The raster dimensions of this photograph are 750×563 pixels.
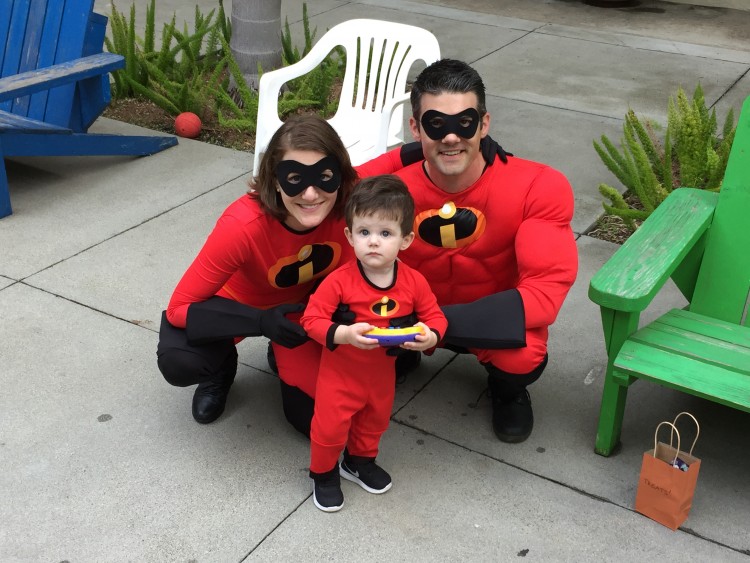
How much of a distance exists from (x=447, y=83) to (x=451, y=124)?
0.47 ft

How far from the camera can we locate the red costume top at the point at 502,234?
3086mm

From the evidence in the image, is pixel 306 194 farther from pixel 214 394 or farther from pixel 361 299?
pixel 214 394

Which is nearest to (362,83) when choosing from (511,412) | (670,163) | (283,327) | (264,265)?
(670,163)

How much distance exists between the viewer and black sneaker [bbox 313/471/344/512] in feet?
9.72

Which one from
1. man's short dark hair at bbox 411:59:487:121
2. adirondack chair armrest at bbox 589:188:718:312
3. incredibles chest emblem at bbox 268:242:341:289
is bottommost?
incredibles chest emblem at bbox 268:242:341:289

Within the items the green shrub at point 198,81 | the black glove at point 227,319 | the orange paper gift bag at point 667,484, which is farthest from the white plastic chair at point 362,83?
the orange paper gift bag at point 667,484

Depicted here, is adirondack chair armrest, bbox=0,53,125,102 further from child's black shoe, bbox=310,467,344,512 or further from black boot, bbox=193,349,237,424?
child's black shoe, bbox=310,467,344,512

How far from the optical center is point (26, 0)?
218 inches

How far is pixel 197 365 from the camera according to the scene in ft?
10.5

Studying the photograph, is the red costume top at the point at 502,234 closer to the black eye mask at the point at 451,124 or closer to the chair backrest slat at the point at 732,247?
the black eye mask at the point at 451,124

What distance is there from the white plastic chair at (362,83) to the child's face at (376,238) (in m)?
1.99

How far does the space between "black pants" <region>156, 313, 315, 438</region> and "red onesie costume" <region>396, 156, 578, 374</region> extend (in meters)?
0.62

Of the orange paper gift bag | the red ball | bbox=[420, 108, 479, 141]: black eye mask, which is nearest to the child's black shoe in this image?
the orange paper gift bag

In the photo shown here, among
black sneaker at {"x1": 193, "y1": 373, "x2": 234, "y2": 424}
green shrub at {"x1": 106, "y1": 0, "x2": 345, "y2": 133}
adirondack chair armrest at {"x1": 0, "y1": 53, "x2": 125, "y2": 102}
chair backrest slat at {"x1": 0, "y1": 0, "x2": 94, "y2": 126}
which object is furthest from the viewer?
green shrub at {"x1": 106, "y1": 0, "x2": 345, "y2": 133}
